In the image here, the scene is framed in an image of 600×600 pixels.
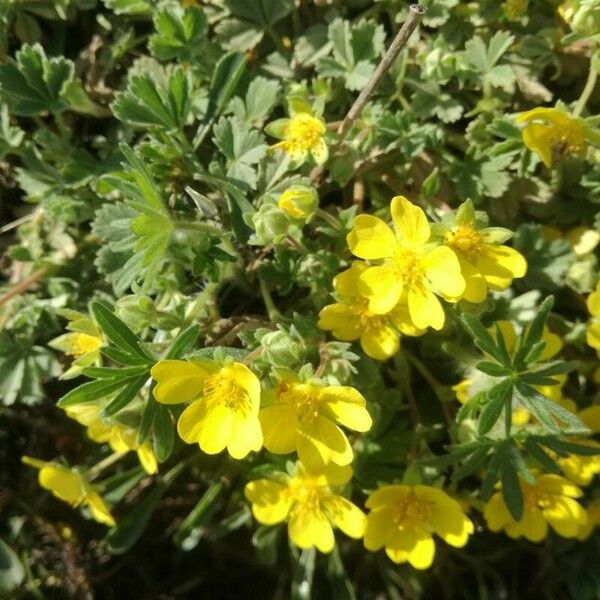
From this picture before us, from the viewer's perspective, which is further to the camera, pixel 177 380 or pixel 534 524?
pixel 534 524

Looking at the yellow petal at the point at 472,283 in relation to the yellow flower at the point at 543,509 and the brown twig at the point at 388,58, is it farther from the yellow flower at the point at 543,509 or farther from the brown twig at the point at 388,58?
the yellow flower at the point at 543,509

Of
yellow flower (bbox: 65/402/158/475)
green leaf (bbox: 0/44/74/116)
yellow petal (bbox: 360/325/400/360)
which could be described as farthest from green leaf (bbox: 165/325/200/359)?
green leaf (bbox: 0/44/74/116)

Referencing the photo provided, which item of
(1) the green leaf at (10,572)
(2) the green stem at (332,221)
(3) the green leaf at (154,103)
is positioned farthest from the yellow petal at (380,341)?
(1) the green leaf at (10,572)

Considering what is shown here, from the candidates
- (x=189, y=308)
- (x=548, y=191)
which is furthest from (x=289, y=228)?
(x=548, y=191)

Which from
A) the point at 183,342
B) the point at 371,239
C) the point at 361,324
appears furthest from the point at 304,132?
the point at 183,342

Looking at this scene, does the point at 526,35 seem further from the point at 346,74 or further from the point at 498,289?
the point at 498,289

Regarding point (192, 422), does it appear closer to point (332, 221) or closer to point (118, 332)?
point (118, 332)
